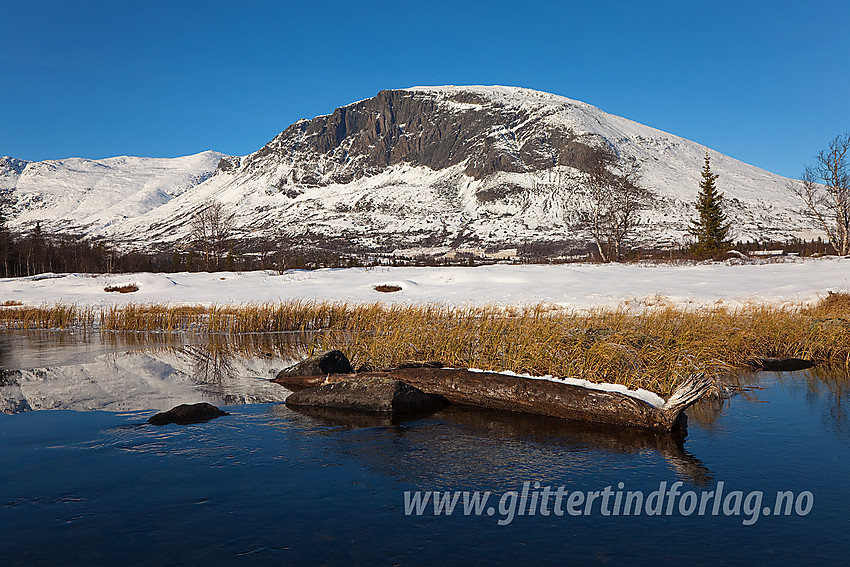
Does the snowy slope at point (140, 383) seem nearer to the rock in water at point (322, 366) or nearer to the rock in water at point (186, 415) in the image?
the rock in water at point (322, 366)

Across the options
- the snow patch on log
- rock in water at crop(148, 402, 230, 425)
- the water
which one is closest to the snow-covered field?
the snow patch on log

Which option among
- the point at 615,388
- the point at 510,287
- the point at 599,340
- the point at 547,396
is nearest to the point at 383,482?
the point at 547,396

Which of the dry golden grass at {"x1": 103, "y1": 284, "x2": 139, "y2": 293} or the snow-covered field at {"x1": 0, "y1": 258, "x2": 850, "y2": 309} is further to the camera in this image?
the dry golden grass at {"x1": 103, "y1": 284, "x2": 139, "y2": 293}

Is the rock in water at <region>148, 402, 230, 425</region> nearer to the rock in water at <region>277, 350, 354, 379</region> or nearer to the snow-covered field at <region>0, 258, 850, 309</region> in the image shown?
the rock in water at <region>277, 350, 354, 379</region>

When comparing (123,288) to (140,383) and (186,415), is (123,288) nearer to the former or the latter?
(140,383)

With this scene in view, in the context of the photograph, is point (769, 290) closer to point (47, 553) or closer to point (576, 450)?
point (576, 450)

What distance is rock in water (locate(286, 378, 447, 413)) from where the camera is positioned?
33.9 ft

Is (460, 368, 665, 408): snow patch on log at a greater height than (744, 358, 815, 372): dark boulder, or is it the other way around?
(460, 368, 665, 408): snow patch on log

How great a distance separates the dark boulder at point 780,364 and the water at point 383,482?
12.1ft

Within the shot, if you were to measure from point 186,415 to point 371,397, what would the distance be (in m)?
3.00

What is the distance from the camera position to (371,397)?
412 inches

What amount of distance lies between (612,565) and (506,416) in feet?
16.3

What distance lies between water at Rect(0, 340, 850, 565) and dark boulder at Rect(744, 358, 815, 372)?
12.1ft

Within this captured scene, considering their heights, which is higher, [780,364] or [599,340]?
[599,340]
